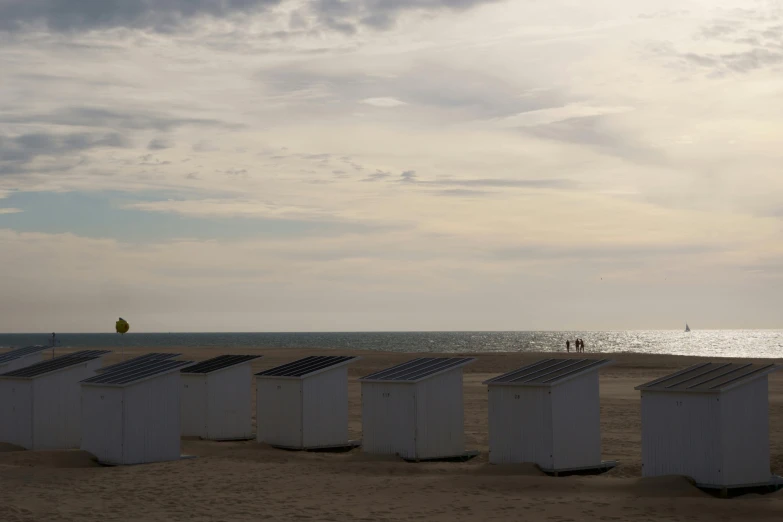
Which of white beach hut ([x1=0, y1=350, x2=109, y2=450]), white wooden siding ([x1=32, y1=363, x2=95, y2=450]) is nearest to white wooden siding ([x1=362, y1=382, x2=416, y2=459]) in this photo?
white wooden siding ([x1=32, y1=363, x2=95, y2=450])

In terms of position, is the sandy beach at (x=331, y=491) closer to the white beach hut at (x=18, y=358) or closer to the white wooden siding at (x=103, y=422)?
the white wooden siding at (x=103, y=422)

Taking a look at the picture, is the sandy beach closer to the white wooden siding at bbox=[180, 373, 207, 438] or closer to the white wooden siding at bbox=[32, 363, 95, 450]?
the white wooden siding at bbox=[32, 363, 95, 450]

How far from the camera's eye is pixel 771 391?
39.8m

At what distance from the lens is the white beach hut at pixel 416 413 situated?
20.9 m

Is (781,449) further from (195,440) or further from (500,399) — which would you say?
(195,440)

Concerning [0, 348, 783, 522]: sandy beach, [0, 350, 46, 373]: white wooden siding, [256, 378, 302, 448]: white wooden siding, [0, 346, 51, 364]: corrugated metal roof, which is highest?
[0, 346, 51, 364]: corrugated metal roof

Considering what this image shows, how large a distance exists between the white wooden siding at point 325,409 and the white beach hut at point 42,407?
5942mm

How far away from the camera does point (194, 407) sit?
25125 millimetres

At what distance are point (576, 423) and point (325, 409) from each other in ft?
22.8

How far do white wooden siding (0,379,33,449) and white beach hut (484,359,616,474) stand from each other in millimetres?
11685

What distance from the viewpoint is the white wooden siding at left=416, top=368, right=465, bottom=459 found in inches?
823

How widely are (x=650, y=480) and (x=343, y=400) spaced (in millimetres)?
8902

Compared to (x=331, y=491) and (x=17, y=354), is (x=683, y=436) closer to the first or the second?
(x=331, y=491)

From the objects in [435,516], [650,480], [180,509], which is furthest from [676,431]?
[180,509]
